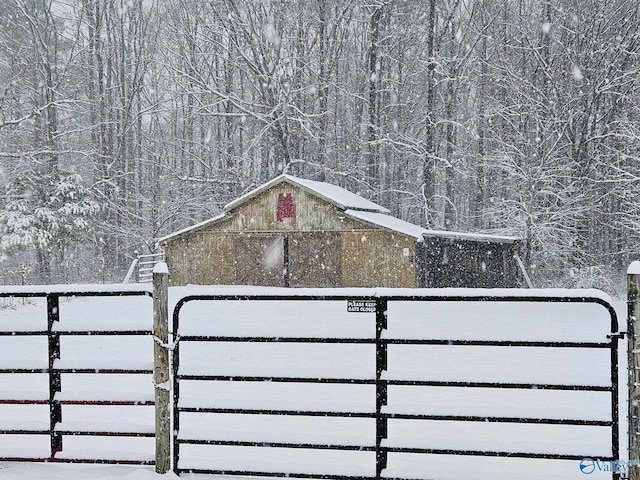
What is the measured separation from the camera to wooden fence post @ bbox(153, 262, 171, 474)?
19.5ft

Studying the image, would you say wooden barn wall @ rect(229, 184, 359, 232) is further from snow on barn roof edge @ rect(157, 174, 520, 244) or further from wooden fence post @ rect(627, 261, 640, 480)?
wooden fence post @ rect(627, 261, 640, 480)

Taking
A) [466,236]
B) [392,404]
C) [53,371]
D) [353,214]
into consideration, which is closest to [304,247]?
[353,214]

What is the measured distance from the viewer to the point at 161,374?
236 inches

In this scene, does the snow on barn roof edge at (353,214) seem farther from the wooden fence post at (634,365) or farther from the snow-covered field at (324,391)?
the wooden fence post at (634,365)

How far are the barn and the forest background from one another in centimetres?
479

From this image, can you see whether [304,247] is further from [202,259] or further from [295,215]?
[202,259]

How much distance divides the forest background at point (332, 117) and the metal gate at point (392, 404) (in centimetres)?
1907

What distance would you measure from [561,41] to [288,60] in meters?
15.3

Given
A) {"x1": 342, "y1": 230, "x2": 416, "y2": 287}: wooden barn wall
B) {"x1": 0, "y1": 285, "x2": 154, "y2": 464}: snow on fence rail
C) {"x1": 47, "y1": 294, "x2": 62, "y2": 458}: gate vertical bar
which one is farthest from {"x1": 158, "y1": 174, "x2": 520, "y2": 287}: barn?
{"x1": 47, "y1": 294, "x2": 62, "y2": 458}: gate vertical bar

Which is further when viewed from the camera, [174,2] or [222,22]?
[174,2]

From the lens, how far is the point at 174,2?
47375 mm

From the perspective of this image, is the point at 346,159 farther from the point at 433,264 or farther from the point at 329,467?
the point at 329,467

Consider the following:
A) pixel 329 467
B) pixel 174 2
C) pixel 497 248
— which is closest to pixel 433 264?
pixel 497 248

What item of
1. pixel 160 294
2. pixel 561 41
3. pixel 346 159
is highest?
pixel 561 41
